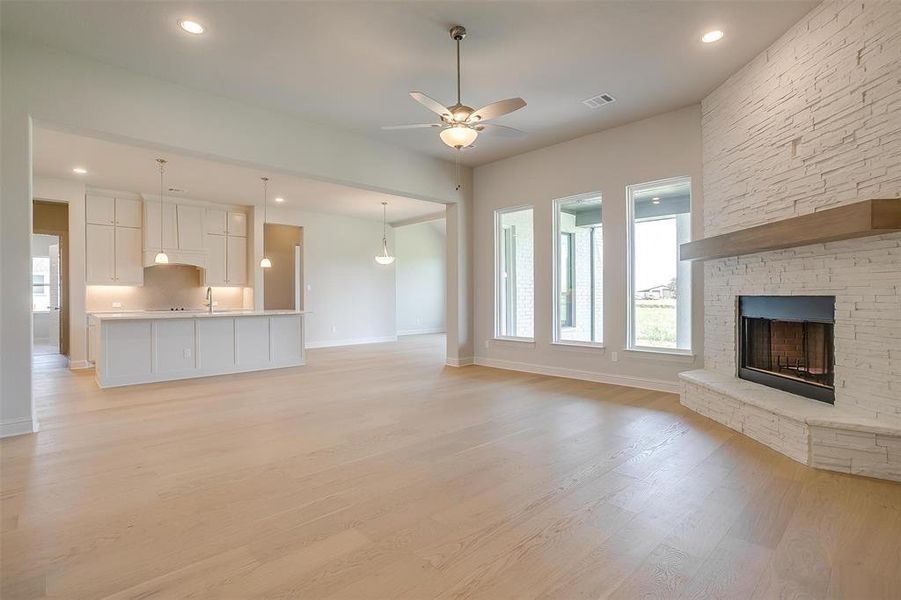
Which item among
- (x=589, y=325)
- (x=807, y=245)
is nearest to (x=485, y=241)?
(x=589, y=325)

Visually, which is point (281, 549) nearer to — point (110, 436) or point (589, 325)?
point (110, 436)

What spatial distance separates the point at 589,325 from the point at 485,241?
2.22 meters

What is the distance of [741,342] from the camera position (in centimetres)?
425

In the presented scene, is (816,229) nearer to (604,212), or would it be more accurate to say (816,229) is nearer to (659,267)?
(659,267)

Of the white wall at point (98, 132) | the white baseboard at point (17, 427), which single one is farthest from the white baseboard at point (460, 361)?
the white baseboard at point (17, 427)

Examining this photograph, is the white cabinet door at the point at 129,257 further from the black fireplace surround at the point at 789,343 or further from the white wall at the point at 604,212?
the black fireplace surround at the point at 789,343

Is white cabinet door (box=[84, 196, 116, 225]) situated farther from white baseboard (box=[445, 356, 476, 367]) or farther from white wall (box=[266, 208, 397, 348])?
white baseboard (box=[445, 356, 476, 367])

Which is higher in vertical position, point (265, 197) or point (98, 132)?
point (265, 197)

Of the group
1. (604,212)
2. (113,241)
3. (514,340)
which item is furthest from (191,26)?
(113,241)

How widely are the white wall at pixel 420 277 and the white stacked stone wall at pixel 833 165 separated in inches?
355

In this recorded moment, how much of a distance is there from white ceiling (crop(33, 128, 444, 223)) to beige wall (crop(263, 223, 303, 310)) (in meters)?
1.63

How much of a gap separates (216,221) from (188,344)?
3759 millimetres

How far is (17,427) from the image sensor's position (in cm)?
362

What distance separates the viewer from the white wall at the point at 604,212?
16.6 ft
